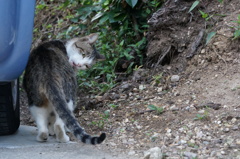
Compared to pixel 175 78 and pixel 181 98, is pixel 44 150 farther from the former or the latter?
pixel 175 78

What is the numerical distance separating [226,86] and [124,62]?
165 centimetres

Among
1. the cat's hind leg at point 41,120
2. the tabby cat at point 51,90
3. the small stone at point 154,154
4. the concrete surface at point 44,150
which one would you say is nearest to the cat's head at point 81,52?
the tabby cat at point 51,90

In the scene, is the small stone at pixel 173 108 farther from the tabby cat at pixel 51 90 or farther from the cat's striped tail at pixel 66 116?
the cat's striped tail at pixel 66 116

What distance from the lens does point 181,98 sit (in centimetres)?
404

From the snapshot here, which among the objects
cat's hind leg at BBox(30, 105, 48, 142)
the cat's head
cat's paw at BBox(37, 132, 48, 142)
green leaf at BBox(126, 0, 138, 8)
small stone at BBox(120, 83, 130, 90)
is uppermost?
green leaf at BBox(126, 0, 138, 8)

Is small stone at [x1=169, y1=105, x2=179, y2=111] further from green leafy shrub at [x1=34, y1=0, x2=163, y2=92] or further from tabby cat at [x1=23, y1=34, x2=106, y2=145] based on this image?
green leafy shrub at [x1=34, y1=0, x2=163, y2=92]

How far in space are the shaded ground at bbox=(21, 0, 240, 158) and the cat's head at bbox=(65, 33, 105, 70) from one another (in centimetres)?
50

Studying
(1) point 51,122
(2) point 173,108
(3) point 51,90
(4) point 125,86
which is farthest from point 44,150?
(4) point 125,86

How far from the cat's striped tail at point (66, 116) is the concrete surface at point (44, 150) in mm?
200

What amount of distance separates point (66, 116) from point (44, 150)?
353 millimetres

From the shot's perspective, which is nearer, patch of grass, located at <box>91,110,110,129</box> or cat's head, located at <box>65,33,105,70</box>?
patch of grass, located at <box>91,110,110,129</box>

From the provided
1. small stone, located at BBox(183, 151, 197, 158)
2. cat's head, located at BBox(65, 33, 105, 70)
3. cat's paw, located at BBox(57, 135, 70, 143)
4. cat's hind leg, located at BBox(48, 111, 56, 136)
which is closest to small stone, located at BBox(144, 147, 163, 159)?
small stone, located at BBox(183, 151, 197, 158)

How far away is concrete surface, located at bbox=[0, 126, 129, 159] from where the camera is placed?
10.2 ft

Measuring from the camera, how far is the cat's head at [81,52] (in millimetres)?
4168
